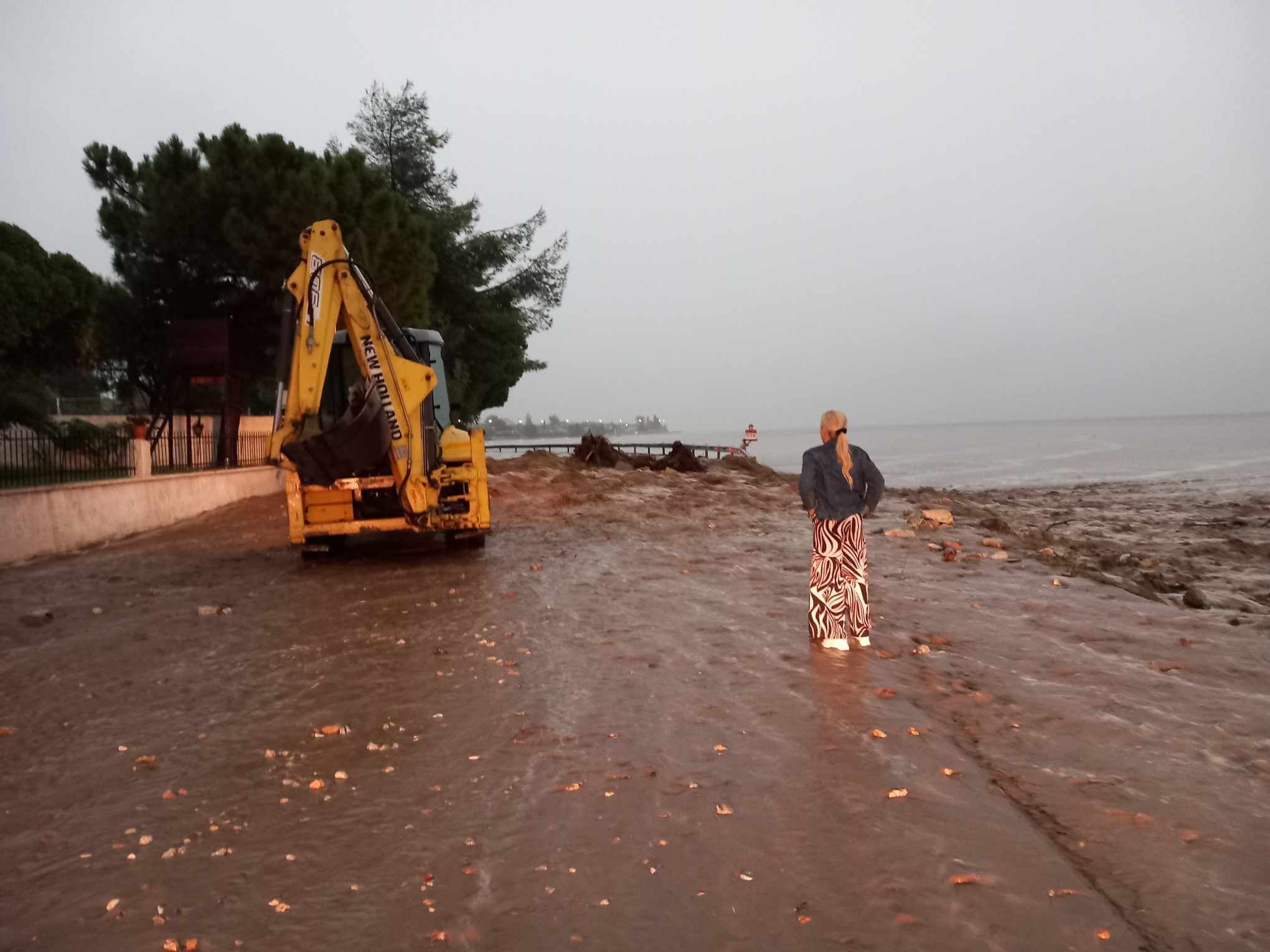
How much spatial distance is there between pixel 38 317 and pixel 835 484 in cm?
2204

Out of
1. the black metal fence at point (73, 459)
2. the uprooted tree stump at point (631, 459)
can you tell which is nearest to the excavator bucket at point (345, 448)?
the black metal fence at point (73, 459)

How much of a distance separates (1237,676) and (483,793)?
5.38 metres

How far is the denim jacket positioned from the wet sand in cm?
113

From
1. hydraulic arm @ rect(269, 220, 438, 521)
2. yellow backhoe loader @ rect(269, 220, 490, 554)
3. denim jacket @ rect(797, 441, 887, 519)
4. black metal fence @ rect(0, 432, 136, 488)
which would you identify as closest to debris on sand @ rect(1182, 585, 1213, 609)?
denim jacket @ rect(797, 441, 887, 519)

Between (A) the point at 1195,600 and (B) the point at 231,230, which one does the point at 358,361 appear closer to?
(A) the point at 1195,600

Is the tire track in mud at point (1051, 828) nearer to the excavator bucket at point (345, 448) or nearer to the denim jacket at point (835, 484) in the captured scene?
the denim jacket at point (835, 484)

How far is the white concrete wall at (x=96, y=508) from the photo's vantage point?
1263 centimetres

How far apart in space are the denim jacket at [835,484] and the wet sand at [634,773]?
3.72ft

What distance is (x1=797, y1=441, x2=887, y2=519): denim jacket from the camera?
7.29m

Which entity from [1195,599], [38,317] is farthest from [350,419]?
[38,317]

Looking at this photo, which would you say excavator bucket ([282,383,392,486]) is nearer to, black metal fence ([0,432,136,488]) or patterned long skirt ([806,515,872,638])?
black metal fence ([0,432,136,488])

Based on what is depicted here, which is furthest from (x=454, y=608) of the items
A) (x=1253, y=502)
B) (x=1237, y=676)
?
(x=1253, y=502)

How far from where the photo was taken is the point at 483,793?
15.1 ft

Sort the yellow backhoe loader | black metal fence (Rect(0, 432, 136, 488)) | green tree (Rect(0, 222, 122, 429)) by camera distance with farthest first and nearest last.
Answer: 1. green tree (Rect(0, 222, 122, 429))
2. black metal fence (Rect(0, 432, 136, 488))
3. the yellow backhoe loader
